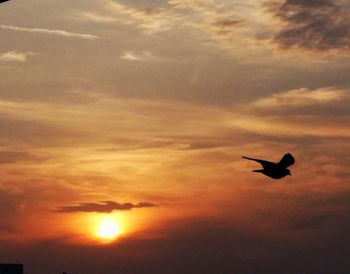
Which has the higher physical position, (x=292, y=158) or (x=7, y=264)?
(x=7, y=264)

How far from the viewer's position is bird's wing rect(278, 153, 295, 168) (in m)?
57.1

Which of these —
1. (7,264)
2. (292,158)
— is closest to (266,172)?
(292,158)

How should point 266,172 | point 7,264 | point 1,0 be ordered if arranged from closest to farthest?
1. point 1,0
2. point 266,172
3. point 7,264

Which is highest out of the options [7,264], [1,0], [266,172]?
[7,264]

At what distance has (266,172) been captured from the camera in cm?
5650

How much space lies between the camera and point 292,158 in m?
57.3

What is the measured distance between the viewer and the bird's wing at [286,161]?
5712 cm

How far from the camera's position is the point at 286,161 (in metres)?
57.4

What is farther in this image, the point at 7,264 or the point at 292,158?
the point at 7,264

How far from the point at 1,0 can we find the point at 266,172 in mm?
18842

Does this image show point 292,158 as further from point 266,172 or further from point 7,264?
point 7,264

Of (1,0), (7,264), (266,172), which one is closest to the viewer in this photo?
(1,0)

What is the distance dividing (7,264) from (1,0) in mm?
154509

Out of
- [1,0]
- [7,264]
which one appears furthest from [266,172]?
[7,264]
